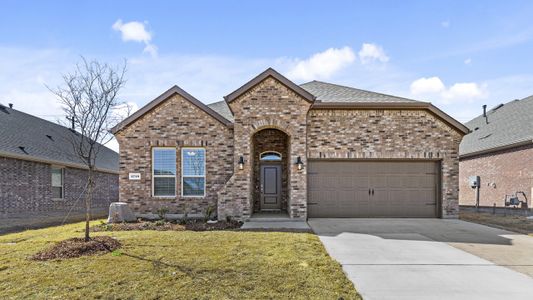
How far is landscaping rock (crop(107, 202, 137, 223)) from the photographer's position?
10.6m

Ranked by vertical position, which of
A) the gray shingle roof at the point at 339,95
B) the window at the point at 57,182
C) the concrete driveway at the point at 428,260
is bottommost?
the concrete driveway at the point at 428,260

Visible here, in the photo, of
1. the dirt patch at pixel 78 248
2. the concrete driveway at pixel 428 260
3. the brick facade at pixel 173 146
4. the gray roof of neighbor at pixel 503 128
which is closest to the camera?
the concrete driveway at pixel 428 260

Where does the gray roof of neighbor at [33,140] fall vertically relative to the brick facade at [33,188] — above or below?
above

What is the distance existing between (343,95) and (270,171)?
419 cm

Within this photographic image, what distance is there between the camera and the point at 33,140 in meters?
15.7

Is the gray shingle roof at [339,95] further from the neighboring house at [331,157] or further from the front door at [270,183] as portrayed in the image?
the front door at [270,183]

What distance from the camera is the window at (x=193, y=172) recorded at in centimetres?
1165

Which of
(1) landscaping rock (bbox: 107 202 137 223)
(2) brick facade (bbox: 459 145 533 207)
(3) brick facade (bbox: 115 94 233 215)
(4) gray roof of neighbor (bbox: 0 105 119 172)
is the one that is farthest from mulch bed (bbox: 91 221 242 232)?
(2) brick facade (bbox: 459 145 533 207)

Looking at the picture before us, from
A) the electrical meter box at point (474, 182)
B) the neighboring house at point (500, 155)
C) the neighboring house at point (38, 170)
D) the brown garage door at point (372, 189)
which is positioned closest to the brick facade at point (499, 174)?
the neighboring house at point (500, 155)

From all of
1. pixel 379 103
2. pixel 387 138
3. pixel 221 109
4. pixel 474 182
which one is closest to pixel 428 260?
→ pixel 387 138

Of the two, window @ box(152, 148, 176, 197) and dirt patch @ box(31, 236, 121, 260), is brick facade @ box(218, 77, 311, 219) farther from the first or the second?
dirt patch @ box(31, 236, 121, 260)

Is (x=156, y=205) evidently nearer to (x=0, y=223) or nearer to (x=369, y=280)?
(x=0, y=223)

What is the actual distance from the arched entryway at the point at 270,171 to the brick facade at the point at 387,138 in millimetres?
1900

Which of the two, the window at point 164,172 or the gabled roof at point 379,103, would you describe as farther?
the window at point 164,172
